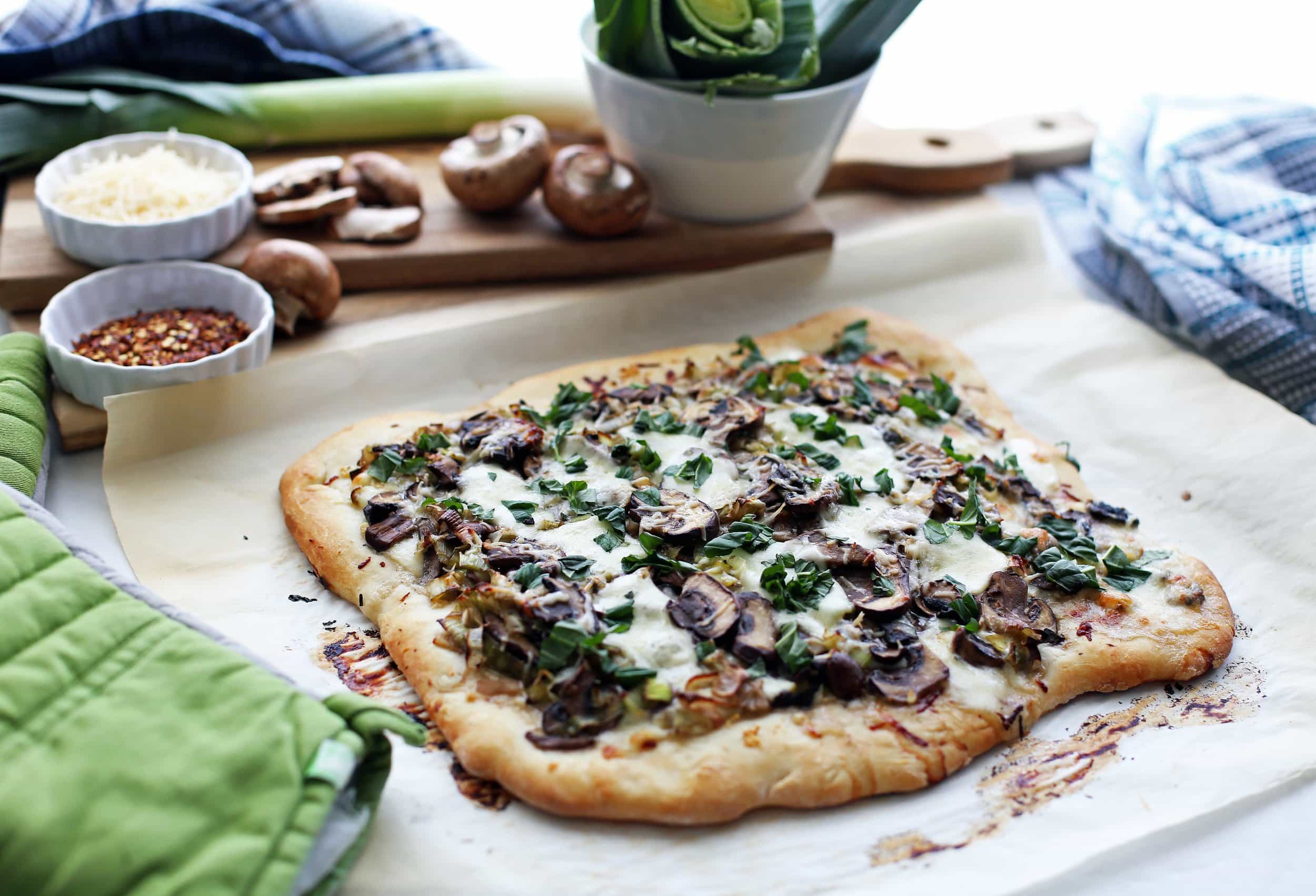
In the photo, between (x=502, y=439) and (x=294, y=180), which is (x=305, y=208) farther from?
(x=502, y=439)

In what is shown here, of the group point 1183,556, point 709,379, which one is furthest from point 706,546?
point 1183,556

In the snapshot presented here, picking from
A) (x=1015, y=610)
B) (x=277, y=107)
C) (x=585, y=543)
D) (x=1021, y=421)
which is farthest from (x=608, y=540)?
(x=277, y=107)

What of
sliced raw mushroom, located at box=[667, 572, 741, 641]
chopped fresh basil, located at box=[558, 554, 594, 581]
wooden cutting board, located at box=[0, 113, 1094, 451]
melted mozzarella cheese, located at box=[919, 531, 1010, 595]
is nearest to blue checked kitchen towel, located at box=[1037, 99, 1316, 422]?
wooden cutting board, located at box=[0, 113, 1094, 451]

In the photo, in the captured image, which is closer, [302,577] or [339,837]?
[339,837]

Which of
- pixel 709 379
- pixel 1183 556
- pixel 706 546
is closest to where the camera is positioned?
pixel 706 546

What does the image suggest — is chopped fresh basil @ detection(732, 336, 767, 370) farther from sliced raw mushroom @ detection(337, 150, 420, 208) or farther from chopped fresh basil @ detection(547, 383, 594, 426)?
sliced raw mushroom @ detection(337, 150, 420, 208)

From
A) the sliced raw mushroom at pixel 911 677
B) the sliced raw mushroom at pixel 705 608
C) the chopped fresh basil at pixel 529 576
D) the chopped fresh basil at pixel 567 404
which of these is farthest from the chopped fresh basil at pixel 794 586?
the chopped fresh basil at pixel 567 404

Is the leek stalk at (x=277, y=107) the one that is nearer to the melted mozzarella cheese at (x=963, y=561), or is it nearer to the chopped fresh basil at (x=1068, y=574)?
the melted mozzarella cheese at (x=963, y=561)

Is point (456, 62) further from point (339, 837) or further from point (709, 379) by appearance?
point (339, 837)

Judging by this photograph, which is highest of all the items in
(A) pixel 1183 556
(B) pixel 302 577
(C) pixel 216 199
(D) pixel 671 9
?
(D) pixel 671 9
